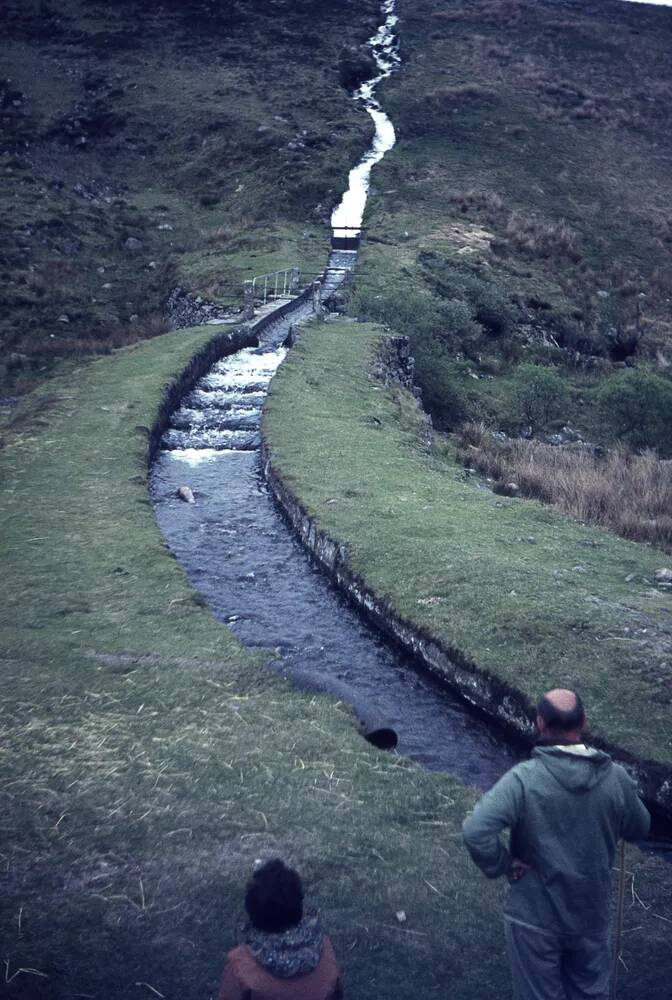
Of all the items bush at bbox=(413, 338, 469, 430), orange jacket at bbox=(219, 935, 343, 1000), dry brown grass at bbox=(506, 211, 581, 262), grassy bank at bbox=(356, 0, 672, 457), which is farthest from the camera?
dry brown grass at bbox=(506, 211, 581, 262)

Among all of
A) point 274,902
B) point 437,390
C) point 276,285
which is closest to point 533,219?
point 276,285

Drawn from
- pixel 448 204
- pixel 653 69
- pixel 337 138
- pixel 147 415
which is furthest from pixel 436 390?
pixel 653 69

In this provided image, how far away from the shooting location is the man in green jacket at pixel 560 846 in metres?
4.82

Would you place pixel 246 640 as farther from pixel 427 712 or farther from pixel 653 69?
pixel 653 69

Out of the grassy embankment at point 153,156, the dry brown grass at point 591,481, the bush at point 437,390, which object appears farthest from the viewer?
the grassy embankment at point 153,156

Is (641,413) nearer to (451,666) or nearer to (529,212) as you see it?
(451,666)

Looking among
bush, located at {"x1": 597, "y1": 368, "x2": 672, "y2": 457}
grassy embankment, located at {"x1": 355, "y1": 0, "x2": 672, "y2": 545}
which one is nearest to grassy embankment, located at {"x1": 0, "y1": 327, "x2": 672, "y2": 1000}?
grassy embankment, located at {"x1": 355, "y1": 0, "x2": 672, "y2": 545}

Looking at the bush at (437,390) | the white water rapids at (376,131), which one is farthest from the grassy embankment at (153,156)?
the bush at (437,390)

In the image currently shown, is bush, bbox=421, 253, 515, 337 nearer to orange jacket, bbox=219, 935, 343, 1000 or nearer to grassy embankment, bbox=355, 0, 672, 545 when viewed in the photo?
grassy embankment, bbox=355, 0, 672, 545

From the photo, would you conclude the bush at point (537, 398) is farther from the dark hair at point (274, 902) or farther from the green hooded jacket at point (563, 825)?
the dark hair at point (274, 902)

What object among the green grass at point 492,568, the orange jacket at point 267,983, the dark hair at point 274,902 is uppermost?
the dark hair at point 274,902

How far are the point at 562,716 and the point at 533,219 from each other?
52276 millimetres

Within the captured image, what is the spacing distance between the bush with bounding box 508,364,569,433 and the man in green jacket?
2579cm

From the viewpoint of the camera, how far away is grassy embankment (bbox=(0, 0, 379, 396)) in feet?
123
